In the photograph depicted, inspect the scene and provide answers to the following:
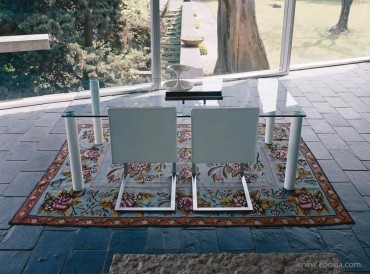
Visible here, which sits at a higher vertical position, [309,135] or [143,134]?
[143,134]

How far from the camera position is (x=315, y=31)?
6.76 m

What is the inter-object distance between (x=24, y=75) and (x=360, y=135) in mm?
3940

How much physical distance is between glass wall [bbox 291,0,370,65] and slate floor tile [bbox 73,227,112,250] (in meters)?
4.51

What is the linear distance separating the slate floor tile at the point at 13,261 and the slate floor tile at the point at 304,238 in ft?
5.61

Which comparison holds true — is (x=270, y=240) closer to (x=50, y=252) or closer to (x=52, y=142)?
(x=50, y=252)

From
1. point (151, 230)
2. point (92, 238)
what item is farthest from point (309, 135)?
point (92, 238)

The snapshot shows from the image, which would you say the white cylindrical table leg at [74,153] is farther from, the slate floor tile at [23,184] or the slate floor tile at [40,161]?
the slate floor tile at [40,161]

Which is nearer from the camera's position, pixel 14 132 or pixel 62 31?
pixel 14 132

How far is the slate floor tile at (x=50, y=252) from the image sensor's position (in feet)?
8.95

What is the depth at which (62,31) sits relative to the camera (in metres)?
5.49

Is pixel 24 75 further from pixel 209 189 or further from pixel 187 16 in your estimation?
pixel 209 189

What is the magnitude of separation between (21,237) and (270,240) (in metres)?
1.67

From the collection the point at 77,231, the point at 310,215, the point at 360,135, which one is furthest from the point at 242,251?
the point at 360,135

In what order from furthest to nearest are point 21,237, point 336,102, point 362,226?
point 336,102
point 362,226
point 21,237
